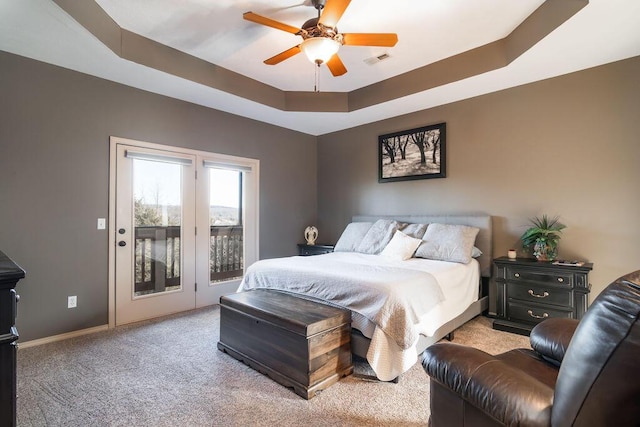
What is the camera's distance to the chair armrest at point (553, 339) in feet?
5.14

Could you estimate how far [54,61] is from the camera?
3.04 meters

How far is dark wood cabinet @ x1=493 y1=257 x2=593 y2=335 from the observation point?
2.91 metres

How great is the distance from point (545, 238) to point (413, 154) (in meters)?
1.94

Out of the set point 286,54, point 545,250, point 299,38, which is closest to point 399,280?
point 545,250

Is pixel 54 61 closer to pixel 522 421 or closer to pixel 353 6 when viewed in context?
pixel 353 6

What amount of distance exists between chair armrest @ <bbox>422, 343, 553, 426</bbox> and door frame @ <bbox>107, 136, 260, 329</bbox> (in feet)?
11.3

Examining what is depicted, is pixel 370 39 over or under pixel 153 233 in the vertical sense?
over

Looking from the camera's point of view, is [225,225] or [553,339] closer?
[553,339]

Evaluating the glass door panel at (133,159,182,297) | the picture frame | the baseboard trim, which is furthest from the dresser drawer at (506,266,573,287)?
the baseboard trim

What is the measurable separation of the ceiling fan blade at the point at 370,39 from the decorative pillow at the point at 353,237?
255 centimetres

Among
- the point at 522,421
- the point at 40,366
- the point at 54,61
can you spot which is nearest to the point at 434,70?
the point at 522,421

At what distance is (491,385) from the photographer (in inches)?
45.8

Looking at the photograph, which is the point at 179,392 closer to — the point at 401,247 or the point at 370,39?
the point at 401,247

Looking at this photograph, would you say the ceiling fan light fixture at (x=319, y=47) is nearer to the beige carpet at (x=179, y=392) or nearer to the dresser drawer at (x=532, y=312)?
the beige carpet at (x=179, y=392)
